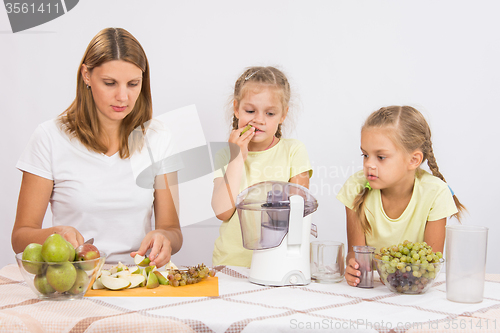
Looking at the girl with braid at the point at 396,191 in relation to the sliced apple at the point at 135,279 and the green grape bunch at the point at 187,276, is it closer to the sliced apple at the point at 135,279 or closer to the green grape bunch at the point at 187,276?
the green grape bunch at the point at 187,276

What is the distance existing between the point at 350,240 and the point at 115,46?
102 centimetres

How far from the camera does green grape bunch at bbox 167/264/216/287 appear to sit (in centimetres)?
115

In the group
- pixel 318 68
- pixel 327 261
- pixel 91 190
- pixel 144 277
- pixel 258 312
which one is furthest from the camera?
pixel 318 68

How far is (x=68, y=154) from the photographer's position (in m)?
1.62

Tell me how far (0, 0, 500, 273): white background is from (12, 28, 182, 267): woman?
1.91 ft

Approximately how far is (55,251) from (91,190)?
67 cm

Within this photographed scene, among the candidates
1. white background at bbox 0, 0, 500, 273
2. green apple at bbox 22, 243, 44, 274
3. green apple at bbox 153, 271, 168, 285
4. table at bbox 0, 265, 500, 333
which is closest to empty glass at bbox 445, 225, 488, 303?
table at bbox 0, 265, 500, 333

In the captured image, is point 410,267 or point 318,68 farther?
point 318,68

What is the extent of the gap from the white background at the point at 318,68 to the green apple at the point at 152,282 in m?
1.13

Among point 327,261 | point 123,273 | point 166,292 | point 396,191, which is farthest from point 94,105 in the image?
point 396,191

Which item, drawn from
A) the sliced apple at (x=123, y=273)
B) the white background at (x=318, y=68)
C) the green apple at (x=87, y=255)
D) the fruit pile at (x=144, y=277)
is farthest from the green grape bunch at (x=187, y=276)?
the white background at (x=318, y=68)

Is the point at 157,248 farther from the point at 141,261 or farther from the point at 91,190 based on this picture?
the point at 91,190

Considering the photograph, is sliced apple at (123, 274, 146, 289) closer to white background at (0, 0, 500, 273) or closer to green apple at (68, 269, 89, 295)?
green apple at (68, 269, 89, 295)

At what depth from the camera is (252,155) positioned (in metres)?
1.78
